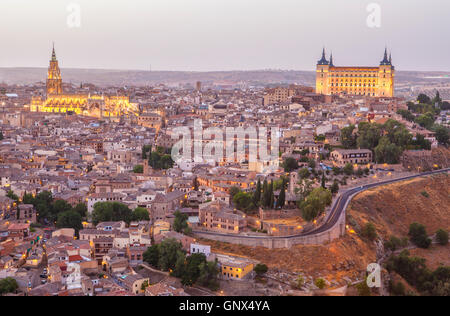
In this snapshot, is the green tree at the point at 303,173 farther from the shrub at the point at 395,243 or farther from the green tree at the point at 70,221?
the green tree at the point at 70,221

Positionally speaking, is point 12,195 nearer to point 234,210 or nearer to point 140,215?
point 140,215

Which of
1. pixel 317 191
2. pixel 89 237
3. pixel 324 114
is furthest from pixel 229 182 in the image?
pixel 324 114

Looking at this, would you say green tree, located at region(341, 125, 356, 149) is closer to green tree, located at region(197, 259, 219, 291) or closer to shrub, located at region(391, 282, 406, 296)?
shrub, located at region(391, 282, 406, 296)

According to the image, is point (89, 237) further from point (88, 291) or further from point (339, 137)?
point (339, 137)

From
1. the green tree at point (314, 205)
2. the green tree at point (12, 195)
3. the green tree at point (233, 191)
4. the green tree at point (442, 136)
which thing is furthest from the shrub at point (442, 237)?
the green tree at point (12, 195)
